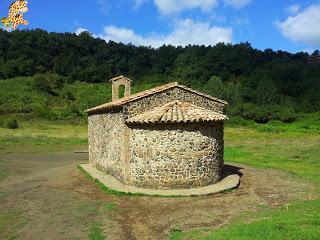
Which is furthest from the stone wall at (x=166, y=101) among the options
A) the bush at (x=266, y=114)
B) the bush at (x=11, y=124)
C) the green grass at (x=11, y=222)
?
the bush at (x=266, y=114)

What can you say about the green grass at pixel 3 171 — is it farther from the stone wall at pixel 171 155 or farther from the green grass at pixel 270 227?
the green grass at pixel 270 227

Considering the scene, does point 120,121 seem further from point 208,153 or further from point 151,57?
point 151,57

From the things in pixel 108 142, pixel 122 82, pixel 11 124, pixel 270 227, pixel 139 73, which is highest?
pixel 139 73

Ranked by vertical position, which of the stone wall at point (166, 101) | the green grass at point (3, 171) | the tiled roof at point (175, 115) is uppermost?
the stone wall at point (166, 101)

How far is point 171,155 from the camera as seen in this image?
56.3 ft

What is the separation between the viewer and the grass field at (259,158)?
10984 mm

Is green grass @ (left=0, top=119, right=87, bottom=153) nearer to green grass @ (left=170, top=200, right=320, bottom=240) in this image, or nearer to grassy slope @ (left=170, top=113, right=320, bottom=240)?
grassy slope @ (left=170, top=113, right=320, bottom=240)

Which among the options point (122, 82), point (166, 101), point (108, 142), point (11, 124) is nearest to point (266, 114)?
point (11, 124)

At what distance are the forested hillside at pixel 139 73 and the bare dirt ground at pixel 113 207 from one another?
42.7 meters

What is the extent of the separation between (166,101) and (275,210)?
7.60 m

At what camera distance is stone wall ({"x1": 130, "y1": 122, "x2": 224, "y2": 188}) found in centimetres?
1712

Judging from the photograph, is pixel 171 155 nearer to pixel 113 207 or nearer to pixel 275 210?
pixel 113 207

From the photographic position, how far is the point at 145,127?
17391mm

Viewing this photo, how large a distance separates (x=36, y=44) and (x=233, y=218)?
106 meters
